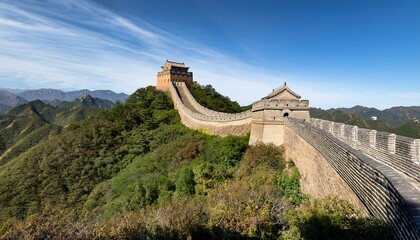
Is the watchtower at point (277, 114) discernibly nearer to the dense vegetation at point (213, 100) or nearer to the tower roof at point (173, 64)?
the dense vegetation at point (213, 100)

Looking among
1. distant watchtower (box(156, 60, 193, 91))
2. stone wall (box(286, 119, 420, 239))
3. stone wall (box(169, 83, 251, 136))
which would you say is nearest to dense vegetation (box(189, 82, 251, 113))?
distant watchtower (box(156, 60, 193, 91))

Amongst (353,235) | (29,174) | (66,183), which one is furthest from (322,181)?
(29,174)

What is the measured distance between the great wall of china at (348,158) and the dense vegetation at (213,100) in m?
15.8

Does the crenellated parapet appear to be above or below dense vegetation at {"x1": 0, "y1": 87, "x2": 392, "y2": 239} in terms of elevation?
above

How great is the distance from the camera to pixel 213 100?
40500 millimetres

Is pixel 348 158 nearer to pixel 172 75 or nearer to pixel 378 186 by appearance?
pixel 378 186

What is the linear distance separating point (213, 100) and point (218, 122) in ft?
45.9

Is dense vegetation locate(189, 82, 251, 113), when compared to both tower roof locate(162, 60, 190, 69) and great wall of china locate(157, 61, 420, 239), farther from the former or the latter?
great wall of china locate(157, 61, 420, 239)

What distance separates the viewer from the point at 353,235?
5.43m

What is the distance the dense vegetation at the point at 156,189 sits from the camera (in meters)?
8.84

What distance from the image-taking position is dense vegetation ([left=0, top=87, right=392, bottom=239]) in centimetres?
884

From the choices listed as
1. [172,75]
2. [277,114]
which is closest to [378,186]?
[277,114]

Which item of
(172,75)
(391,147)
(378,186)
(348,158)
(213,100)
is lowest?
(378,186)

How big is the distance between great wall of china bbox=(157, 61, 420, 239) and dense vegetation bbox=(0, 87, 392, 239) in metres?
0.51
